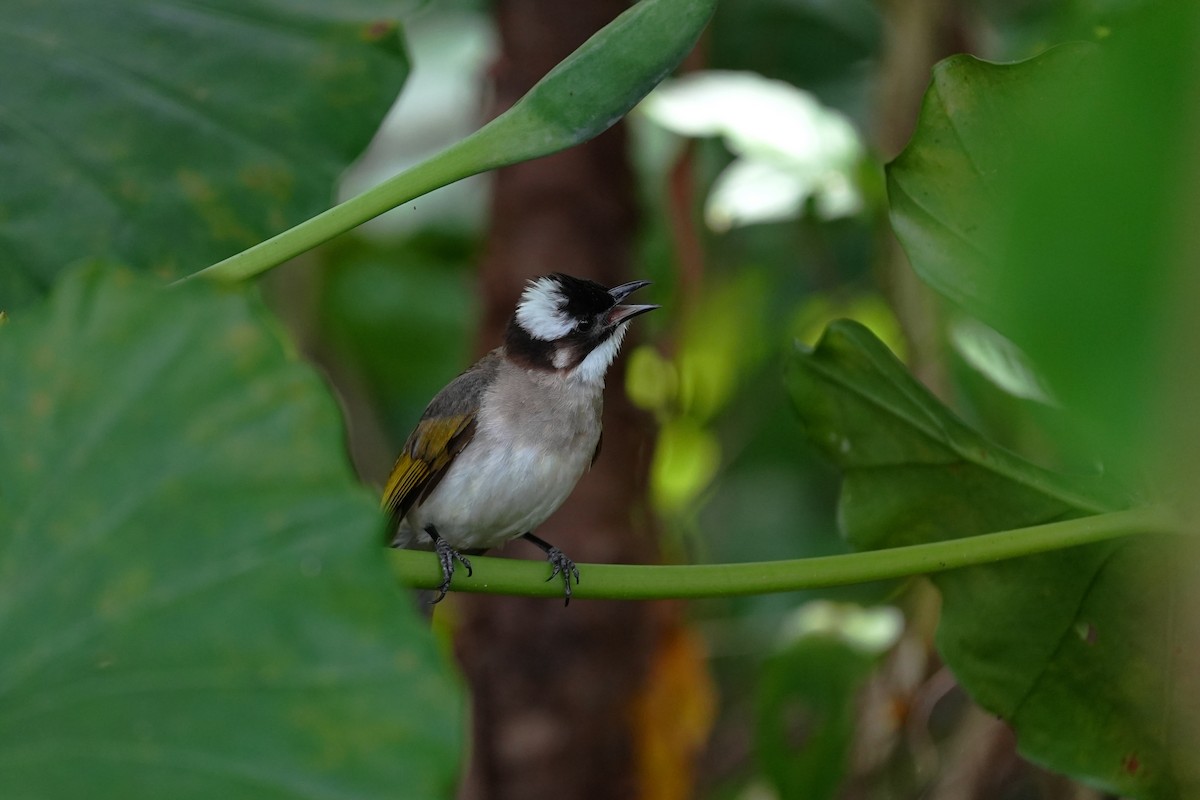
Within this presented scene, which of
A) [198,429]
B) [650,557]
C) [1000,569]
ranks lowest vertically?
[650,557]

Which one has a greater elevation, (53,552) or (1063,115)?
(1063,115)

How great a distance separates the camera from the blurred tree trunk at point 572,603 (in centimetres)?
302

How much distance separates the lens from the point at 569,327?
2.45 meters

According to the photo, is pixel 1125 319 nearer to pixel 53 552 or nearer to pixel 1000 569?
pixel 53 552

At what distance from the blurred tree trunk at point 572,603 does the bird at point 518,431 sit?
611 millimetres

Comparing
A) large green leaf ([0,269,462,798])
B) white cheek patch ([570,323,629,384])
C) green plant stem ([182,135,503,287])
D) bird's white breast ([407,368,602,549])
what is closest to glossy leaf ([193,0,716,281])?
green plant stem ([182,135,503,287])

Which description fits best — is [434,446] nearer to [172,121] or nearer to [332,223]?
[172,121]

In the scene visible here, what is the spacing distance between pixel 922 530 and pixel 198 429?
3.57 feet

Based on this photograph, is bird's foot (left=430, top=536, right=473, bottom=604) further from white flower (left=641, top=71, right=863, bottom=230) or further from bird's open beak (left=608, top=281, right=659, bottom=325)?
white flower (left=641, top=71, right=863, bottom=230)

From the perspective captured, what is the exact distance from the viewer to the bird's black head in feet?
7.91

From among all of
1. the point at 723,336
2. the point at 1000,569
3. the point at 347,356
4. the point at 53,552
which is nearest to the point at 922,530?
the point at 1000,569

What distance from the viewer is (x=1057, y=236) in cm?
84

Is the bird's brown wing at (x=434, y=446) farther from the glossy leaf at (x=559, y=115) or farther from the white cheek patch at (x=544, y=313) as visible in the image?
the glossy leaf at (x=559, y=115)

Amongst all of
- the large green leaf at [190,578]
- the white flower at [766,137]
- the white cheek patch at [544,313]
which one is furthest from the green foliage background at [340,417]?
the white cheek patch at [544,313]
